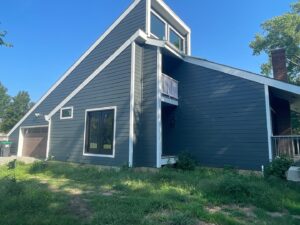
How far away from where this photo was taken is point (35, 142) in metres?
15.8

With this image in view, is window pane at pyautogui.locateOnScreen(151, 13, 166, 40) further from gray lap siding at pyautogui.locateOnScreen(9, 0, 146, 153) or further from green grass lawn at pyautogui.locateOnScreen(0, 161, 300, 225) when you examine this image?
green grass lawn at pyautogui.locateOnScreen(0, 161, 300, 225)

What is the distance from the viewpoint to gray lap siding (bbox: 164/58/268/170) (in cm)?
891

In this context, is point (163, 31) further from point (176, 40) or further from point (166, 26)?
point (176, 40)

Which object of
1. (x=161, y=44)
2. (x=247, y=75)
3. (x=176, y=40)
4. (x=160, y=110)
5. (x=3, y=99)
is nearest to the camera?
(x=247, y=75)

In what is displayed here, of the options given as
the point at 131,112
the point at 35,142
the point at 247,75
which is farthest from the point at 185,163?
the point at 35,142

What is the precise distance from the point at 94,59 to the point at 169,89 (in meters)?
6.12

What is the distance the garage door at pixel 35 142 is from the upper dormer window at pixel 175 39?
33.5 ft

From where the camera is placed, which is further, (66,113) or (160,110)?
(66,113)

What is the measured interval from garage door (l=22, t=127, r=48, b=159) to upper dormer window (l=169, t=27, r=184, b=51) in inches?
402

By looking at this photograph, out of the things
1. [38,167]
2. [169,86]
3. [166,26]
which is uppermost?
[166,26]

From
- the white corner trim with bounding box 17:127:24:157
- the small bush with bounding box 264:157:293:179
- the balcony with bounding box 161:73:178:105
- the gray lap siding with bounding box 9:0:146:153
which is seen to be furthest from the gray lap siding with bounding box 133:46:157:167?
the white corner trim with bounding box 17:127:24:157

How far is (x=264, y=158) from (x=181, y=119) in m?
3.97

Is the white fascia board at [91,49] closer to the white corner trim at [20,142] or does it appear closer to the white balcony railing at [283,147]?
the white corner trim at [20,142]

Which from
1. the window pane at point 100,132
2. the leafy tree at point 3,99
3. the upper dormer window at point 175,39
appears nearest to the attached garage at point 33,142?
the window pane at point 100,132
